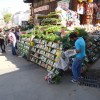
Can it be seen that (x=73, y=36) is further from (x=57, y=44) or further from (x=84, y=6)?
(x=84, y=6)

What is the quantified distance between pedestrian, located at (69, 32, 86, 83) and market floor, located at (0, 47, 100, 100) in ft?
1.34

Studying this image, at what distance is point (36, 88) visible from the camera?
8891 millimetres

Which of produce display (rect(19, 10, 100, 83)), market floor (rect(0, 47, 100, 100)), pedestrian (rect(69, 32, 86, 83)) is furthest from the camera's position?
produce display (rect(19, 10, 100, 83))

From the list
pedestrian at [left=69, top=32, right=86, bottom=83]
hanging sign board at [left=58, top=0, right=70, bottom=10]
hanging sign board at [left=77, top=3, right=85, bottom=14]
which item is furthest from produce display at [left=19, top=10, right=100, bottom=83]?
hanging sign board at [left=77, top=3, right=85, bottom=14]

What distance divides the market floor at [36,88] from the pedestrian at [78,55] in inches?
16.0

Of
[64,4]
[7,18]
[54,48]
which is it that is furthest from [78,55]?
[7,18]

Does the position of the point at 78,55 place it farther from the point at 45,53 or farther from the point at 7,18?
the point at 7,18

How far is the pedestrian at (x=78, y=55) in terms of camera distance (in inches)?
345

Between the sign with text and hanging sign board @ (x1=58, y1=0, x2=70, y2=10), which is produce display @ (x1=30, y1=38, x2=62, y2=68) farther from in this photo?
the sign with text

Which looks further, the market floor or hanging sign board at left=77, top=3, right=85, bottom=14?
hanging sign board at left=77, top=3, right=85, bottom=14

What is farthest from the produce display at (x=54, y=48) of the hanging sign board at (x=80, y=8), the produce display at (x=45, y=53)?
the hanging sign board at (x=80, y=8)

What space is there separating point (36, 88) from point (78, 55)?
75.0 inches

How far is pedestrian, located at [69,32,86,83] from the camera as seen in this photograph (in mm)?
8773

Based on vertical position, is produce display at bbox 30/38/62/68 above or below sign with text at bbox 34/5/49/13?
below
